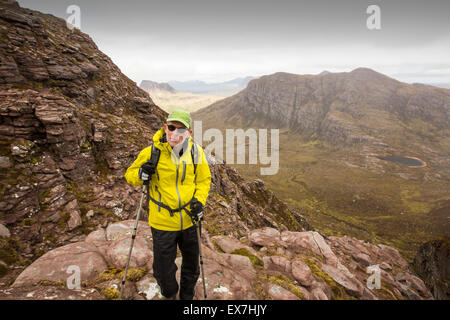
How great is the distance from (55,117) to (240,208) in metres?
24.4

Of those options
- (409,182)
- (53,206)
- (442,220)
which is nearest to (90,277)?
(53,206)

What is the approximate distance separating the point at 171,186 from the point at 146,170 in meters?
0.89

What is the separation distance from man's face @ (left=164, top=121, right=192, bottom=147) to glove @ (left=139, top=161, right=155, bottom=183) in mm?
886

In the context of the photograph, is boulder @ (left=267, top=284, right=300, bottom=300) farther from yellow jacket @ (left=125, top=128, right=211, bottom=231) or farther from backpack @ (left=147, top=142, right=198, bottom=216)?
backpack @ (left=147, top=142, right=198, bottom=216)

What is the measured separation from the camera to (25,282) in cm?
647

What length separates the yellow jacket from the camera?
5883 millimetres

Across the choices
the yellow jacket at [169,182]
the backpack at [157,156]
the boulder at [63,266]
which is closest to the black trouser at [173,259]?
the yellow jacket at [169,182]

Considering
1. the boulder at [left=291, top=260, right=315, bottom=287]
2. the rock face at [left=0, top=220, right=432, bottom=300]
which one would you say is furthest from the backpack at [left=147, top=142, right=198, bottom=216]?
the boulder at [left=291, top=260, right=315, bottom=287]

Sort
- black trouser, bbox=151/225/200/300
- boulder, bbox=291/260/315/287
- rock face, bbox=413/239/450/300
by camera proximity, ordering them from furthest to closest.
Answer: rock face, bbox=413/239/450/300, boulder, bbox=291/260/315/287, black trouser, bbox=151/225/200/300

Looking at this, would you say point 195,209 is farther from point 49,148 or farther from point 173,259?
point 49,148

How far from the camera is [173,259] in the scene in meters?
6.19

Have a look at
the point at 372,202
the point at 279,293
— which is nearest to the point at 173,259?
the point at 279,293

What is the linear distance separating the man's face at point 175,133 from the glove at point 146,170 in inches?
34.9
